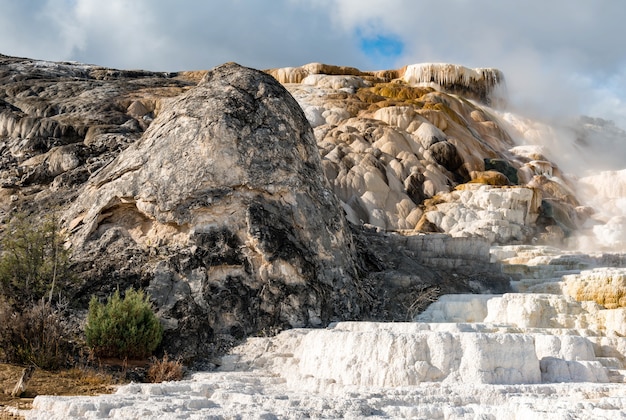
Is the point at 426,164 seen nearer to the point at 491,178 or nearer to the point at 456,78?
the point at 491,178

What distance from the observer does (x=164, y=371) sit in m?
10.1

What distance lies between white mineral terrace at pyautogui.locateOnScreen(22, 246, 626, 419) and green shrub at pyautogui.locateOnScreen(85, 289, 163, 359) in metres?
1.03

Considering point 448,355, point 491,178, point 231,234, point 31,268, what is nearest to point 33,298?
point 31,268

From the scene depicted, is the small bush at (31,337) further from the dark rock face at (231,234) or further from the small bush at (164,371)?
the dark rock face at (231,234)

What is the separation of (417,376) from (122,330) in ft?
13.8

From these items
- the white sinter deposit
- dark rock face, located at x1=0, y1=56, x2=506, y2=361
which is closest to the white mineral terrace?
the white sinter deposit

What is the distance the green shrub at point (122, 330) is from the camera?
10.6 m

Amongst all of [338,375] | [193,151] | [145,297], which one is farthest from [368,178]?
[338,375]

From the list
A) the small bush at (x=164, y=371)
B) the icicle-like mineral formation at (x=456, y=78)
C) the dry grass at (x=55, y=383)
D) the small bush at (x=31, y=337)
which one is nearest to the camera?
the dry grass at (x=55, y=383)

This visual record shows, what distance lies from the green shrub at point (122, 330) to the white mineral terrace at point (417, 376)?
3.38ft

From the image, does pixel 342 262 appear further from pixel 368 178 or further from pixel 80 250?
pixel 368 178

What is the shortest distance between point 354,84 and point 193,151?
992 inches

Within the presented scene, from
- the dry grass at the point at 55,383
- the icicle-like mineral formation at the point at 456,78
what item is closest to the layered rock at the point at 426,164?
the icicle-like mineral formation at the point at 456,78

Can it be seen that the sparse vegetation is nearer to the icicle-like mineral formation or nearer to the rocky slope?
the rocky slope
